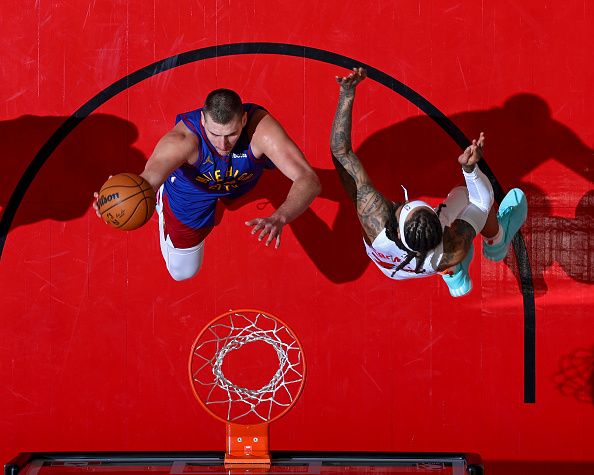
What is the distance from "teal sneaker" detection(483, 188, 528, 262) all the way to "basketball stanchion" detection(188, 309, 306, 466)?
171 centimetres

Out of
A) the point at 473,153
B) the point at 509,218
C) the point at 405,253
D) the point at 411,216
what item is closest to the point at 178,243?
the point at 405,253

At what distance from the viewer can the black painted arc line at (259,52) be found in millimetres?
7797

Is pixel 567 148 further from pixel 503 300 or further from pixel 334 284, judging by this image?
pixel 334 284

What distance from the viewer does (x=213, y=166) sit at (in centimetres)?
666

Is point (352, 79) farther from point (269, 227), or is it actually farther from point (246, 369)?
point (246, 369)

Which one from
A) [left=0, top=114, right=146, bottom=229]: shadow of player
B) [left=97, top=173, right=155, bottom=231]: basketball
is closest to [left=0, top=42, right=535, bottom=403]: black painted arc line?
[left=0, top=114, right=146, bottom=229]: shadow of player

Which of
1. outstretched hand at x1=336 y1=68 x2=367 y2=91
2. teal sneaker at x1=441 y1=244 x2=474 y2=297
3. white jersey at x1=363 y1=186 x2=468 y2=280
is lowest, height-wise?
teal sneaker at x1=441 y1=244 x2=474 y2=297

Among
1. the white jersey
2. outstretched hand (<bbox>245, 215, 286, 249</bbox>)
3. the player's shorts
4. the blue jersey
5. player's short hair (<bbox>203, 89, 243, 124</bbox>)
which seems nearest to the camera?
outstretched hand (<bbox>245, 215, 286, 249</bbox>)

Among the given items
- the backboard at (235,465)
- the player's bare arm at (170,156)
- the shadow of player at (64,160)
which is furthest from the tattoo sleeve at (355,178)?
the shadow of player at (64,160)

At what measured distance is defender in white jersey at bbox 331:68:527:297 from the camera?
246 inches

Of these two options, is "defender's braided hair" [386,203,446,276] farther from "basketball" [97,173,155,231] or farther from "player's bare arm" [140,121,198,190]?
"basketball" [97,173,155,231]

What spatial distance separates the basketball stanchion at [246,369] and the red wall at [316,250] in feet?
0.64

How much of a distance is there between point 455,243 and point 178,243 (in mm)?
2218

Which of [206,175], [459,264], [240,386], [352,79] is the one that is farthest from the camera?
[240,386]
